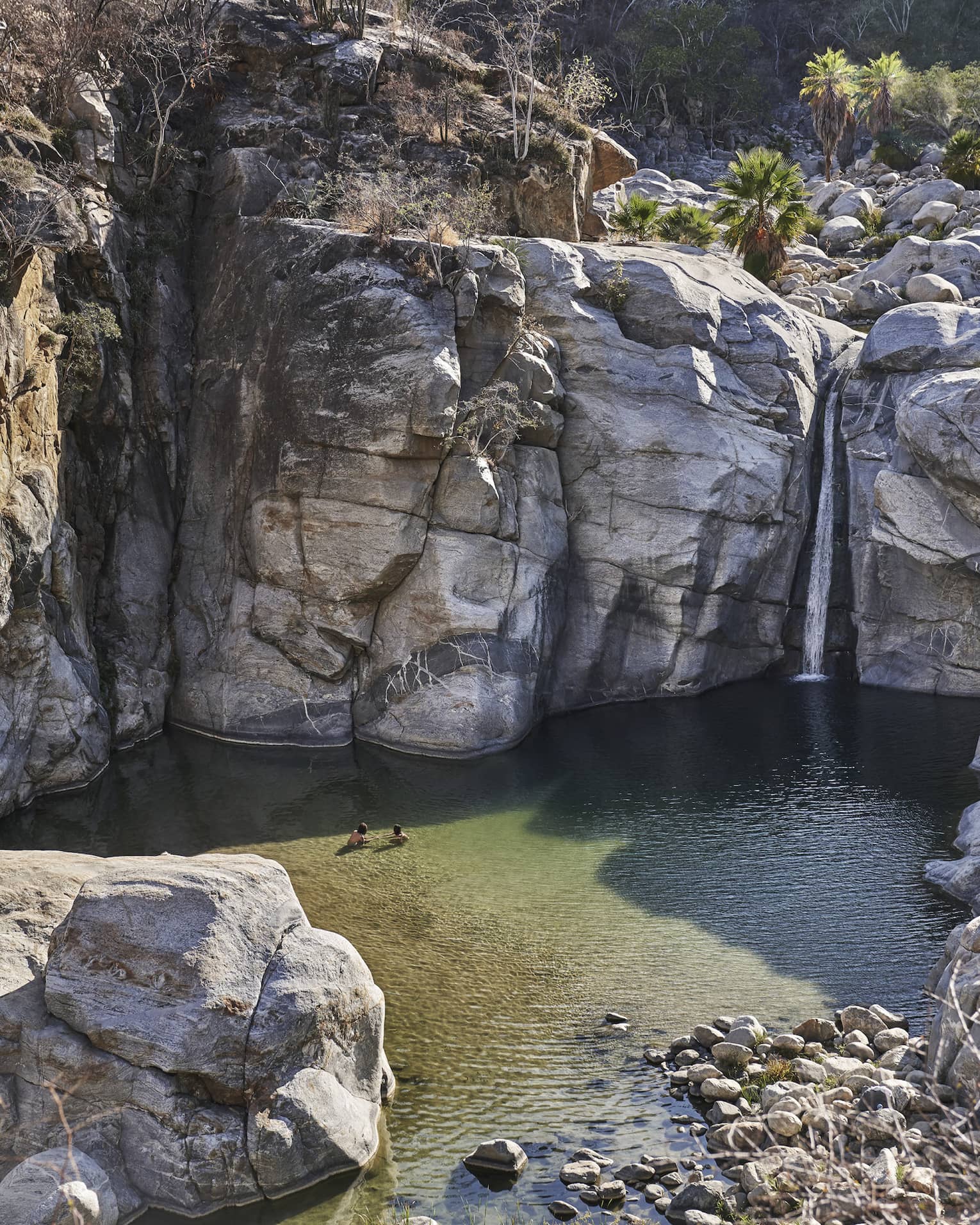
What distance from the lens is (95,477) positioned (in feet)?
93.2

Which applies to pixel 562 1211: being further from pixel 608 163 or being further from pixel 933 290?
pixel 608 163

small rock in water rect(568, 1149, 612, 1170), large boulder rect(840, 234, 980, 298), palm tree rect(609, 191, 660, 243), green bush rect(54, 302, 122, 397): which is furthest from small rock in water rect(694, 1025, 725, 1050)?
large boulder rect(840, 234, 980, 298)

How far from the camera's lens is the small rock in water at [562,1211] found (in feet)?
38.7

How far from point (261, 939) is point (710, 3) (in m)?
75.3

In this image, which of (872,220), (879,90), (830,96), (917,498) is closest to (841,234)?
(872,220)

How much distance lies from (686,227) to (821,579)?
15113mm

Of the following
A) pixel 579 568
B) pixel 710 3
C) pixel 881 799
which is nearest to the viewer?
pixel 881 799

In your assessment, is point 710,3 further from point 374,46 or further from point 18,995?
point 18,995

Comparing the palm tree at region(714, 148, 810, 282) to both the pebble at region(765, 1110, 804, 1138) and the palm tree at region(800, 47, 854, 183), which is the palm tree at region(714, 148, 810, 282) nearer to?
the palm tree at region(800, 47, 854, 183)

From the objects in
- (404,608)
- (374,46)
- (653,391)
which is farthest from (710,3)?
(404,608)

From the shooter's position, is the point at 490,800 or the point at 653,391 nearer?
the point at 490,800

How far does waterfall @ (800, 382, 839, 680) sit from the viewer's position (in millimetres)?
35031

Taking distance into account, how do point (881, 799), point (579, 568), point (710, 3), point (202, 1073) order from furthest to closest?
point (710, 3), point (579, 568), point (881, 799), point (202, 1073)

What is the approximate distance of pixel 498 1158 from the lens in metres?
12.5
